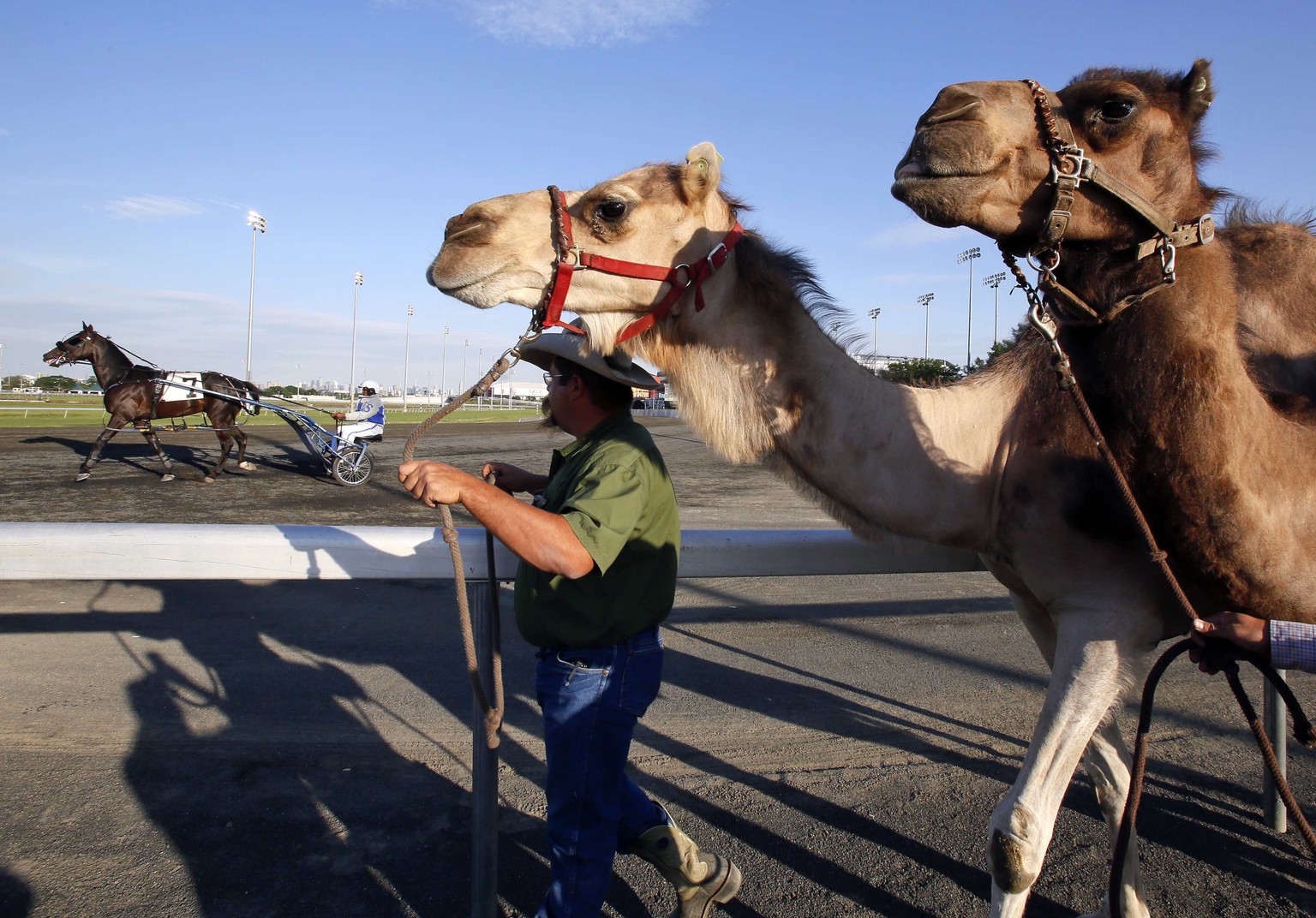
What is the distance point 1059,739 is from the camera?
7.66 ft

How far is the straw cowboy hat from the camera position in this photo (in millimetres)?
2652

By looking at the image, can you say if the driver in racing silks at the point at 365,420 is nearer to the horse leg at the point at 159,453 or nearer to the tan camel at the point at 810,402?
the horse leg at the point at 159,453

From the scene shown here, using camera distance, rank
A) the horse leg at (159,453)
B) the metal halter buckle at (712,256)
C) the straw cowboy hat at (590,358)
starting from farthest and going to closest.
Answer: the horse leg at (159,453), the metal halter buckle at (712,256), the straw cowboy hat at (590,358)

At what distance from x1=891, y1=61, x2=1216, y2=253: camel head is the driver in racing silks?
16.8 m

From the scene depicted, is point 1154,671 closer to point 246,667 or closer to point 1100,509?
point 1100,509

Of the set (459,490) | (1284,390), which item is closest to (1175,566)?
(1284,390)

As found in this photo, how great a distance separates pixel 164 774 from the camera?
12.1ft

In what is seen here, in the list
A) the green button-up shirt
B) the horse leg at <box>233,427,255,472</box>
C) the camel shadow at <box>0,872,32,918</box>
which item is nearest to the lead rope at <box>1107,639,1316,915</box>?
the green button-up shirt

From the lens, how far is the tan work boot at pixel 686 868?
8.91ft

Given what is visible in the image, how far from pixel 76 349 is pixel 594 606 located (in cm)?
2004

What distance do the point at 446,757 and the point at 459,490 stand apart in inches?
94.0

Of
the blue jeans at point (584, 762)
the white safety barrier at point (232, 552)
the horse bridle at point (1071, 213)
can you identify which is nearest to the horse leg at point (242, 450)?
the white safety barrier at point (232, 552)

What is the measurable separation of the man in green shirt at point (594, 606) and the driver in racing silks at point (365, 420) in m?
16.0

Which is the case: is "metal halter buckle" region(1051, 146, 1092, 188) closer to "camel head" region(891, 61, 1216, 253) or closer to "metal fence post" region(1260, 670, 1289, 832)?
"camel head" region(891, 61, 1216, 253)
